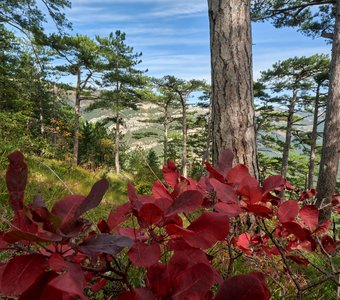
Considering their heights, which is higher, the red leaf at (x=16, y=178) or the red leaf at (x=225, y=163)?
the red leaf at (x=16, y=178)

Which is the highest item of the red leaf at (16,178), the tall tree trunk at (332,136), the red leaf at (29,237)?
the red leaf at (16,178)

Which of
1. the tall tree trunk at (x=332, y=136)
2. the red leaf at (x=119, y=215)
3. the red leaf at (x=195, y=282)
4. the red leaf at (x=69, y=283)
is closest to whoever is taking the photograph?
the red leaf at (x=69, y=283)

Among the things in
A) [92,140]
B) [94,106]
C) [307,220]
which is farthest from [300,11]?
[92,140]

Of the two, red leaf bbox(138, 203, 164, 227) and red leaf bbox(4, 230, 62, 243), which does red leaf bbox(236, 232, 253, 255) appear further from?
red leaf bbox(4, 230, 62, 243)

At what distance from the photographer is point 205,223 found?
1.31 ft

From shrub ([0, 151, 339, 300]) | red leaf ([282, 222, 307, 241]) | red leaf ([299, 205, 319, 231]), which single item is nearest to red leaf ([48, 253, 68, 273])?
shrub ([0, 151, 339, 300])

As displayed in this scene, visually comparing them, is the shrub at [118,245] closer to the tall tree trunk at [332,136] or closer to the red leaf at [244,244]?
the red leaf at [244,244]

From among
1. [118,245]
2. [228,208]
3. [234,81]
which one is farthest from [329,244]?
[234,81]

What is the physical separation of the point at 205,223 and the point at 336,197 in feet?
3.02

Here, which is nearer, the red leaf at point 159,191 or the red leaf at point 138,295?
the red leaf at point 138,295

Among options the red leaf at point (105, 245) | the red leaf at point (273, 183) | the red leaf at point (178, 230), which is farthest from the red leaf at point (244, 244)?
the red leaf at point (105, 245)

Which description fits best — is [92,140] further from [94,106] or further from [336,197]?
[336,197]

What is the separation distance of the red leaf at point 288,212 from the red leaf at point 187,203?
0.26m

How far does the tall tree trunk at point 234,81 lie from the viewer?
2.42m
